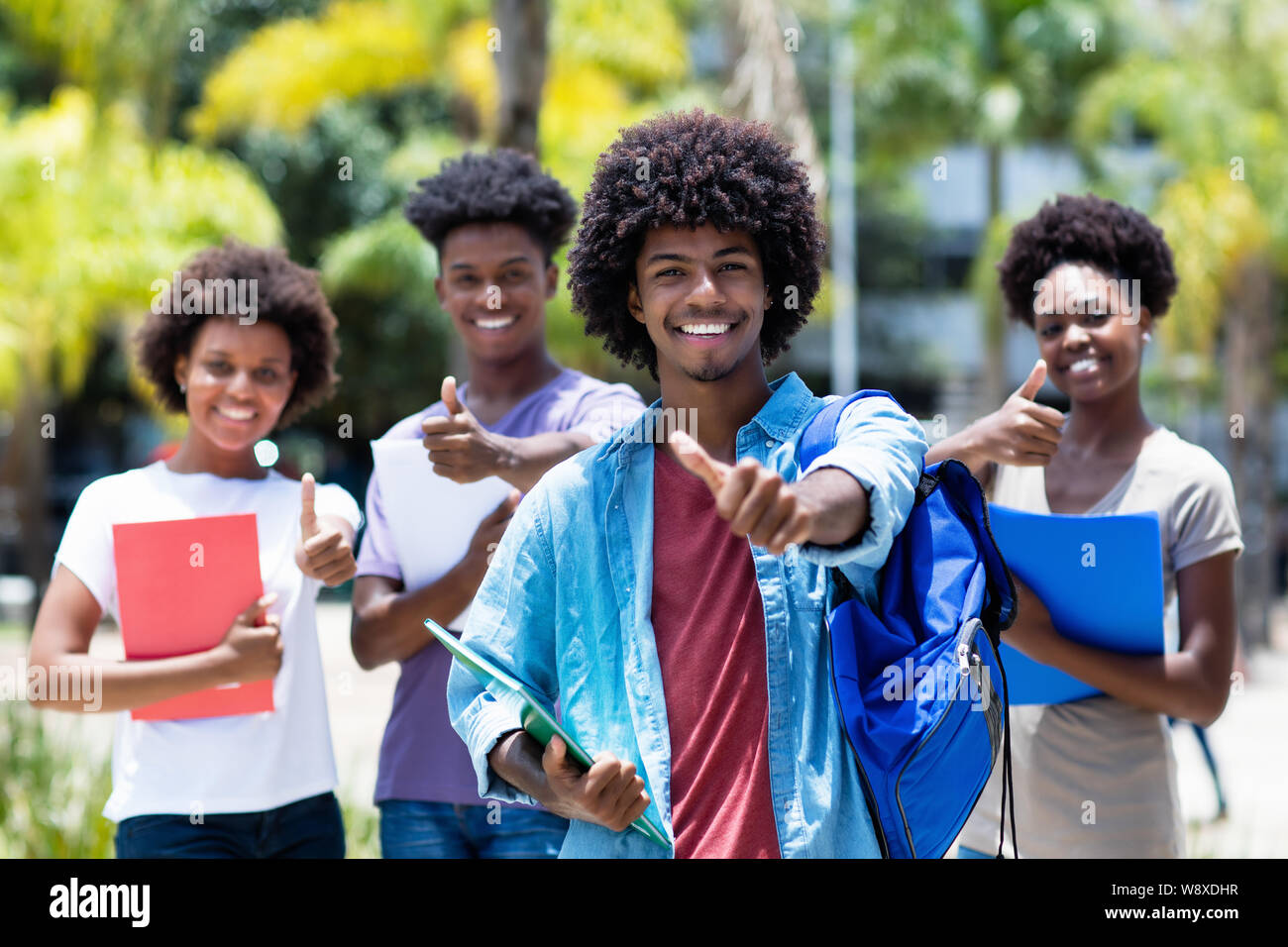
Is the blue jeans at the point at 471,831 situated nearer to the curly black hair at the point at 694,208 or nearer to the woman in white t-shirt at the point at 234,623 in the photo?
the woman in white t-shirt at the point at 234,623

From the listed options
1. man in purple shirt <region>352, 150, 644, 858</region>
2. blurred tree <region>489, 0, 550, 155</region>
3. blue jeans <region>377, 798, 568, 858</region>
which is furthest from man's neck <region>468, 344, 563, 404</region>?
blurred tree <region>489, 0, 550, 155</region>

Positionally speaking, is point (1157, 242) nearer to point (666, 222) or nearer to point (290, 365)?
point (666, 222)

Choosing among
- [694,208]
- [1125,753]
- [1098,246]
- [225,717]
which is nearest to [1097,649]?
[1125,753]

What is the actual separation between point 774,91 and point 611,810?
6.96m

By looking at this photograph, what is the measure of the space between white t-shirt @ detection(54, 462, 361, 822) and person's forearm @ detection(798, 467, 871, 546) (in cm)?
144

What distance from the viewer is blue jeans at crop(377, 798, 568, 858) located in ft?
9.62

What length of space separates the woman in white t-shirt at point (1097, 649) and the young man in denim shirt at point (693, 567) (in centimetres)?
66

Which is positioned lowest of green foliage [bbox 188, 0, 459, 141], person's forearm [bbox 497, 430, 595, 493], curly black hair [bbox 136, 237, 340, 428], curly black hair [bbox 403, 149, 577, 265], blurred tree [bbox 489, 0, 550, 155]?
person's forearm [bbox 497, 430, 595, 493]

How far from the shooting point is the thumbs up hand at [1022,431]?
2482mm

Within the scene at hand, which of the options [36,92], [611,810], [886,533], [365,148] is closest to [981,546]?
[886,533]

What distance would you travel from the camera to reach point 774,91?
27.1 ft

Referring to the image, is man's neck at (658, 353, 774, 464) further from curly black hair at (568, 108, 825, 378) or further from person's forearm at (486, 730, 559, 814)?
person's forearm at (486, 730, 559, 814)
